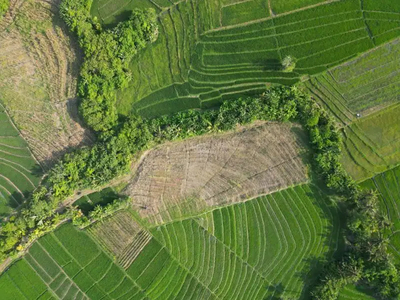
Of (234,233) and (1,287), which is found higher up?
(1,287)

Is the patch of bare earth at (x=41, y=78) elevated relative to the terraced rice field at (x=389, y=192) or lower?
elevated

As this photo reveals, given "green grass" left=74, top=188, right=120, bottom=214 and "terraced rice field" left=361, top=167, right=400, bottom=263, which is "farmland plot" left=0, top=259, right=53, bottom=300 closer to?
"green grass" left=74, top=188, right=120, bottom=214

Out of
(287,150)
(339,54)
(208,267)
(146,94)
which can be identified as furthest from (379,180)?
(146,94)

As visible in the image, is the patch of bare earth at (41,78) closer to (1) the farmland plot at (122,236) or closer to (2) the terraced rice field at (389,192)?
(1) the farmland plot at (122,236)

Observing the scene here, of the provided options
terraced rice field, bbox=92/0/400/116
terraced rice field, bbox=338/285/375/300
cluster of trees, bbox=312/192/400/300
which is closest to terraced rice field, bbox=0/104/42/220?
terraced rice field, bbox=92/0/400/116

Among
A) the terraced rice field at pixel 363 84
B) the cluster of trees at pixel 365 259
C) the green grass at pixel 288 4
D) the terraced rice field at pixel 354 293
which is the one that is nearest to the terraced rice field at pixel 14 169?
the green grass at pixel 288 4

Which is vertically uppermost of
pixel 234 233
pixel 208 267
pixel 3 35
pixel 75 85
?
pixel 3 35

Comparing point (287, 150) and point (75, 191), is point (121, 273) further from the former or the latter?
point (287, 150)
